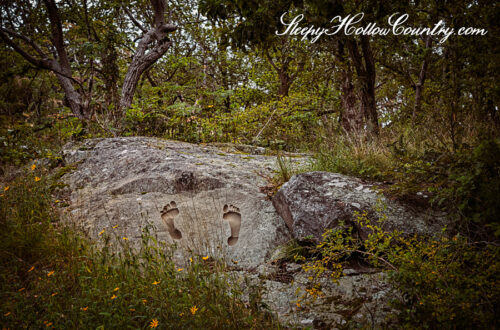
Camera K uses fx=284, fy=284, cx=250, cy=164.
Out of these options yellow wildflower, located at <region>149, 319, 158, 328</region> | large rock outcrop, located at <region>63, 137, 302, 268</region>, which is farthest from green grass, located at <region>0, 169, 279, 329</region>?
large rock outcrop, located at <region>63, 137, 302, 268</region>

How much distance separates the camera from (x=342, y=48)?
615 cm

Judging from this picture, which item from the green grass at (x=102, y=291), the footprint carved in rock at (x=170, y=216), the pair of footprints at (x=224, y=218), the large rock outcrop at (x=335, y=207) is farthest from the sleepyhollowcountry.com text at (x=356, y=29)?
the green grass at (x=102, y=291)

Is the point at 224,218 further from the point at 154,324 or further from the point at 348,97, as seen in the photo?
the point at 348,97

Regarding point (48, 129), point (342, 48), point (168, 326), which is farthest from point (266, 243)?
point (48, 129)

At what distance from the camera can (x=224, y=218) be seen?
3.47 meters

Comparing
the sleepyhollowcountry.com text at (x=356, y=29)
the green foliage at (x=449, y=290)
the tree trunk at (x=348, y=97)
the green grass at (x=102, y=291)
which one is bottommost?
the green grass at (x=102, y=291)

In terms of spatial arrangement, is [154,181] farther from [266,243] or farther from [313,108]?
[313,108]

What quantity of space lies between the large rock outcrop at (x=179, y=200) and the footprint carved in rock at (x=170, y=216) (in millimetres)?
12

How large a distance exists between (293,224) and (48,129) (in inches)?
263

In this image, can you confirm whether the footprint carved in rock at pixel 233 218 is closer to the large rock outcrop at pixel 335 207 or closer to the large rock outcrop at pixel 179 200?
the large rock outcrop at pixel 179 200

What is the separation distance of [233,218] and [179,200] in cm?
74

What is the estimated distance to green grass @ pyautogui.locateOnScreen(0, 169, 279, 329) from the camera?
1.90m

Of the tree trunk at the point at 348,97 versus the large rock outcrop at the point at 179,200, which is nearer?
the large rock outcrop at the point at 179,200

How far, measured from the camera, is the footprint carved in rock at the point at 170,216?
131 inches
